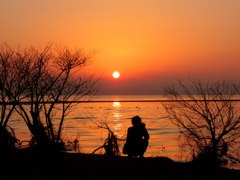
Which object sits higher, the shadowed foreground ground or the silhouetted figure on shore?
the silhouetted figure on shore

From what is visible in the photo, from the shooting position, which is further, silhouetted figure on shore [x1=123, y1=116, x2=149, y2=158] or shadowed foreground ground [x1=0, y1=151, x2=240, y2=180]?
silhouetted figure on shore [x1=123, y1=116, x2=149, y2=158]

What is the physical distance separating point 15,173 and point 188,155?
13608 mm

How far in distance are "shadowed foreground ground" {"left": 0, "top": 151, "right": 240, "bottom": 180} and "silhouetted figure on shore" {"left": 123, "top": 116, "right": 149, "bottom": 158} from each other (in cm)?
125

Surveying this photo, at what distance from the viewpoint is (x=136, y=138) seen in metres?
11.3

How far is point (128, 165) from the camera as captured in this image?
30.4ft

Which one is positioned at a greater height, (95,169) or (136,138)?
(136,138)

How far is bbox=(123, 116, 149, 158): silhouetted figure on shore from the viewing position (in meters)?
11.2

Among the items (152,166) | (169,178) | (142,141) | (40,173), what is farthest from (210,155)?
(40,173)

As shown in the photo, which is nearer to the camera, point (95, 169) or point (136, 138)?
point (95, 169)

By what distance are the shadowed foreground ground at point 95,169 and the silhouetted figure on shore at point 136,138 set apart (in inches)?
49.4

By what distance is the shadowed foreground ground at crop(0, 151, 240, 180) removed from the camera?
791 centimetres

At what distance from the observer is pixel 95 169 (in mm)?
8734

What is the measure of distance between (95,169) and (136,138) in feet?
9.62

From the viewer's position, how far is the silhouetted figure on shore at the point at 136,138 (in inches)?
442
